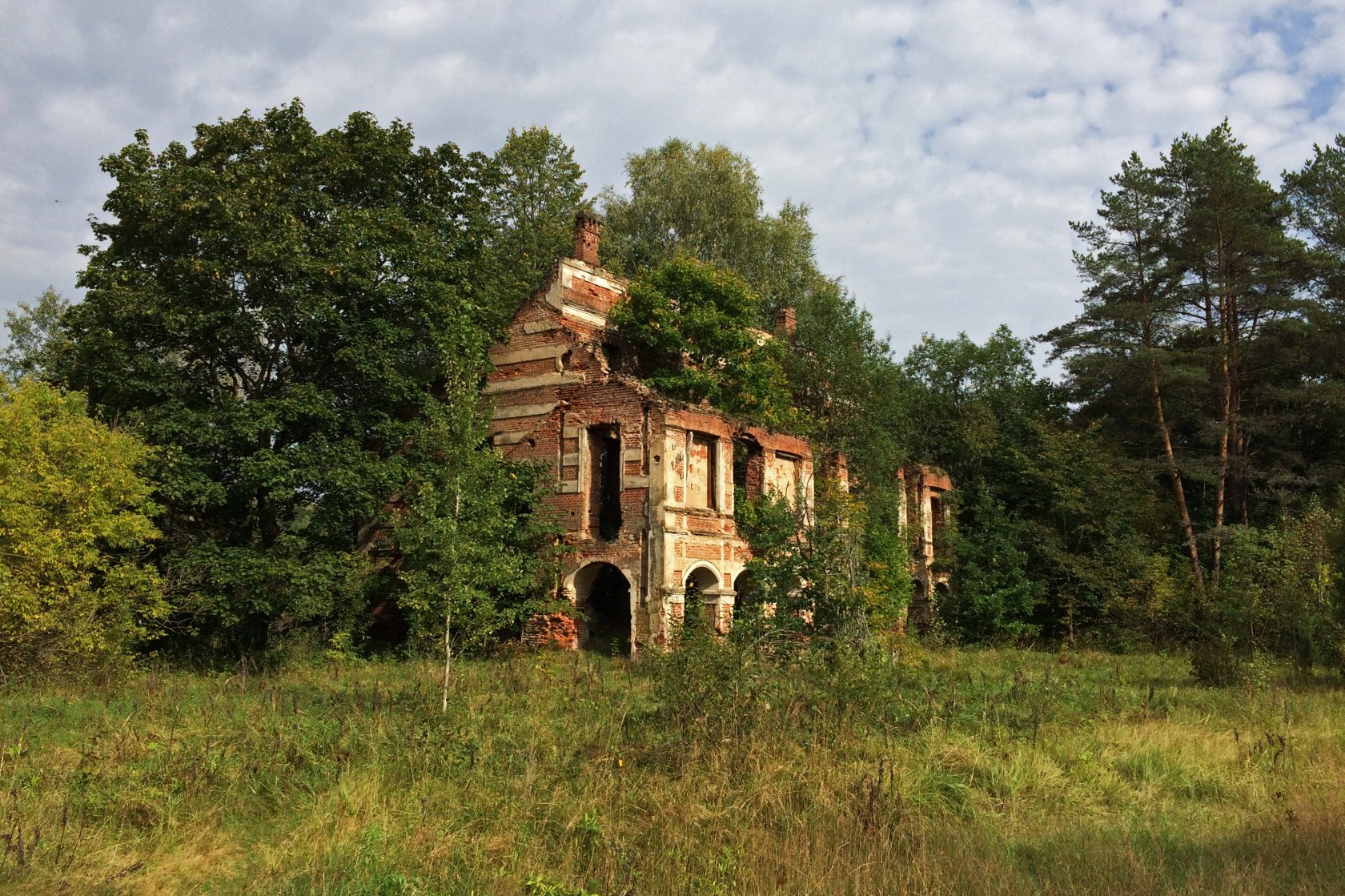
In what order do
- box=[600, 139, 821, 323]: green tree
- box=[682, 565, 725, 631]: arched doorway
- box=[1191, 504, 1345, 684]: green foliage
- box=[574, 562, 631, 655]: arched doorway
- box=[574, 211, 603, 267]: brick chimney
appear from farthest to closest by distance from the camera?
box=[600, 139, 821, 323]: green tree < box=[574, 211, 603, 267]: brick chimney < box=[574, 562, 631, 655]: arched doorway < box=[682, 565, 725, 631]: arched doorway < box=[1191, 504, 1345, 684]: green foliage

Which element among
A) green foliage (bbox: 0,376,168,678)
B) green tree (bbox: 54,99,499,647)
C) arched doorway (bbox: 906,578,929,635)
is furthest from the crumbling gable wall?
green foliage (bbox: 0,376,168,678)

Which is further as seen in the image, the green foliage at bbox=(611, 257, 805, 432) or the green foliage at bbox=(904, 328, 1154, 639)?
the green foliage at bbox=(904, 328, 1154, 639)

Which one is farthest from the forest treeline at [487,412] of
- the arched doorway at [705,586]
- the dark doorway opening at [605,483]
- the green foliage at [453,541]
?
the arched doorway at [705,586]

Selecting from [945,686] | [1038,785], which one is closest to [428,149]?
[945,686]

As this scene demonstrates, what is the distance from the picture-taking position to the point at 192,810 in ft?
25.8

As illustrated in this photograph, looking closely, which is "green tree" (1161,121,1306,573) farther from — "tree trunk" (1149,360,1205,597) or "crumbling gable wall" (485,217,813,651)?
"crumbling gable wall" (485,217,813,651)

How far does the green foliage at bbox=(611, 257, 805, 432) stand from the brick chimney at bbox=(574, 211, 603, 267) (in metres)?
1.57

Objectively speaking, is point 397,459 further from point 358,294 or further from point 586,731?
Answer: point 586,731

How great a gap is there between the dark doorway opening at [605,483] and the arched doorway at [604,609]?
3.20 ft

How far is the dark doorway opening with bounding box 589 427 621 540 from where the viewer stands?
72.0ft

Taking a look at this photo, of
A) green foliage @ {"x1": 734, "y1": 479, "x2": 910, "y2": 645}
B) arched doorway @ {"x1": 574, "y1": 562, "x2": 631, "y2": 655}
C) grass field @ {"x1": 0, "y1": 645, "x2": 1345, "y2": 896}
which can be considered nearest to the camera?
grass field @ {"x1": 0, "y1": 645, "x2": 1345, "y2": 896}

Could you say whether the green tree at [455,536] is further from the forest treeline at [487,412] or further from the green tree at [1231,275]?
the green tree at [1231,275]

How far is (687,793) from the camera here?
7.31 metres

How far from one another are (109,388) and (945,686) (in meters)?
16.2
